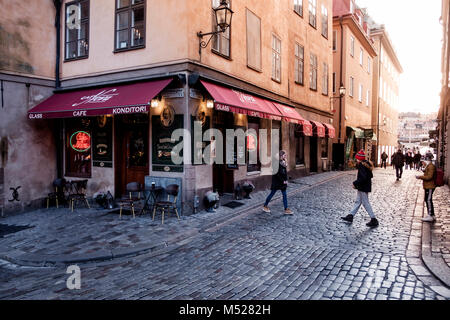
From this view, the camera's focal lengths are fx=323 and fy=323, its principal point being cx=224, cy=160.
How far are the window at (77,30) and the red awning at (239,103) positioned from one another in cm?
479

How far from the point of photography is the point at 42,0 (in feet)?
34.9

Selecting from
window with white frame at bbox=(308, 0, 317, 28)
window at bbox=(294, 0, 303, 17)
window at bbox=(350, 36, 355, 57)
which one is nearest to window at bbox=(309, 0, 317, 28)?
window with white frame at bbox=(308, 0, 317, 28)

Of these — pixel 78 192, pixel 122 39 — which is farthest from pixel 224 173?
pixel 122 39

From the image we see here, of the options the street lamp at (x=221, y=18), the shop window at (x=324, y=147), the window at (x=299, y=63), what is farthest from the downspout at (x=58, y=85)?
the shop window at (x=324, y=147)

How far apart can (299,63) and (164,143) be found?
11.0 m

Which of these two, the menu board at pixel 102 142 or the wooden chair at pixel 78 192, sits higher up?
the menu board at pixel 102 142

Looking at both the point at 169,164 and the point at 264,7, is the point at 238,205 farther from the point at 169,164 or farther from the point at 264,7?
Answer: the point at 264,7

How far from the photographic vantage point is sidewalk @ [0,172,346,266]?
593cm

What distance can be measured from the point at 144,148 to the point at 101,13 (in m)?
4.56

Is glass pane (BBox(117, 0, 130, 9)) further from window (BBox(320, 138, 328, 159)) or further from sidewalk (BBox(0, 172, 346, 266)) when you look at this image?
window (BBox(320, 138, 328, 159))

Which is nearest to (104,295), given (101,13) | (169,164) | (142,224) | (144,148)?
(142,224)

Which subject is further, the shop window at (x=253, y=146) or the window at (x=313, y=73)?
the window at (x=313, y=73)

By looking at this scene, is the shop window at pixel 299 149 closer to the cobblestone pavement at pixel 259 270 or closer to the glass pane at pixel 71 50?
the cobblestone pavement at pixel 259 270

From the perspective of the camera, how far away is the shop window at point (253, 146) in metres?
12.6
